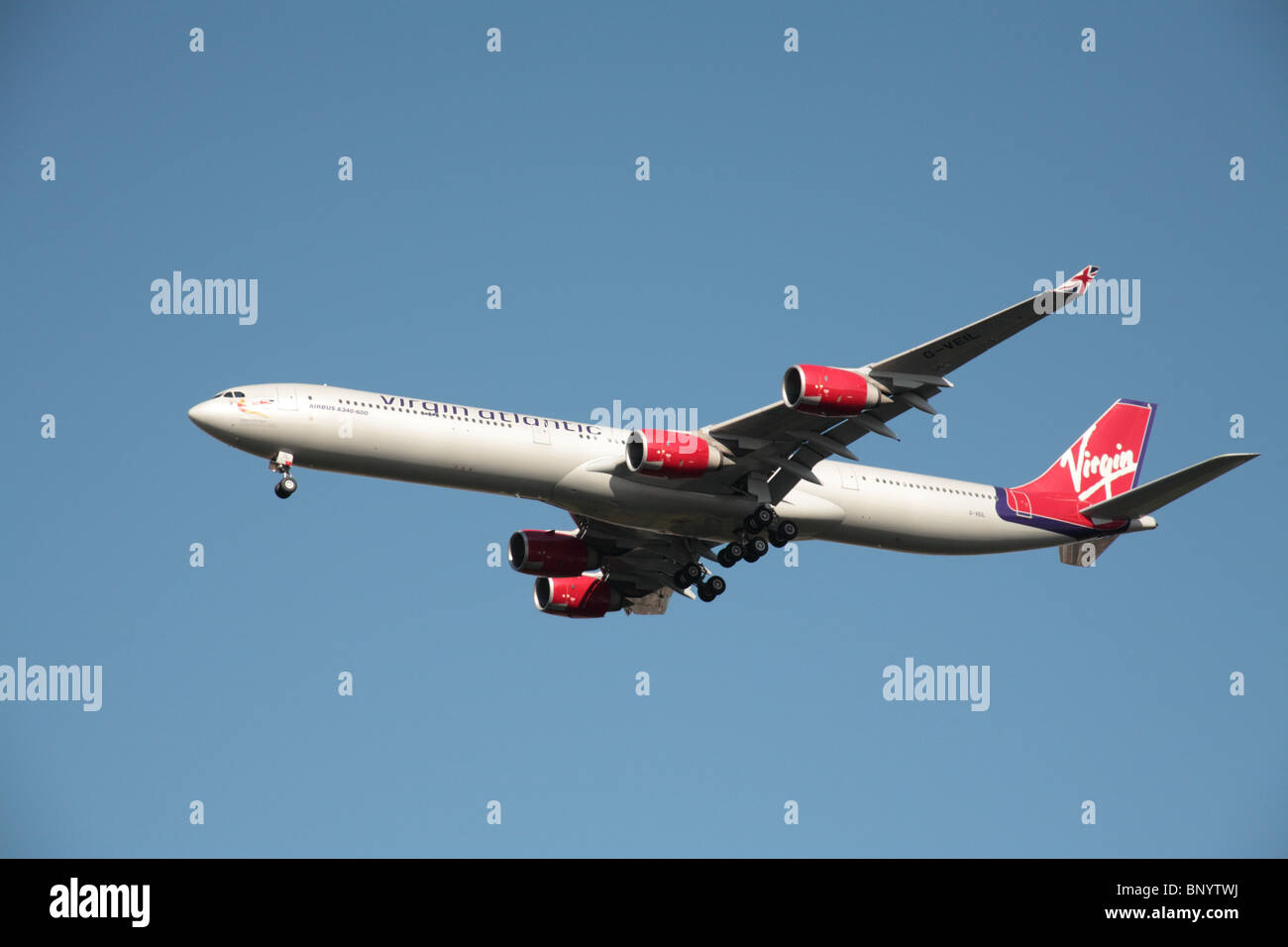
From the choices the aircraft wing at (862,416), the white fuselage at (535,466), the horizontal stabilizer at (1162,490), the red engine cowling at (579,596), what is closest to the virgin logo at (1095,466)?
the horizontal stabilizer at (1162,490)

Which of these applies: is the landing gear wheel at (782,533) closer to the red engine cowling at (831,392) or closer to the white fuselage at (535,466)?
the white fuselage at (535,466)

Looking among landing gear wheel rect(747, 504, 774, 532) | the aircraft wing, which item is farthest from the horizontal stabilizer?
landing gear wheel rect(747, 504, 774, 532)

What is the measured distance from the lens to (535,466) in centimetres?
4562

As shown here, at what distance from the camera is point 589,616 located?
56.3 m

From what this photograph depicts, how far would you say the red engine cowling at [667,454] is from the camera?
4544cm

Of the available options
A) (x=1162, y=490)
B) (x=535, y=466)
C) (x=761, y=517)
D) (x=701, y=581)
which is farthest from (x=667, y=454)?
(x=1162, y=490)

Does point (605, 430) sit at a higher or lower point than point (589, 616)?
higher

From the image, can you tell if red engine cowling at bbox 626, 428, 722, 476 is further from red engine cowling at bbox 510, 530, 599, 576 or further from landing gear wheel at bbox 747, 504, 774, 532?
red engine cowling at bbox 510, 530, 599, 576

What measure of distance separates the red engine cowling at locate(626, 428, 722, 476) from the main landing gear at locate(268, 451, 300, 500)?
32.8 feet

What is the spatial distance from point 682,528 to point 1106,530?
15732mm

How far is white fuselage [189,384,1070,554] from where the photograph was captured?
44000 mm

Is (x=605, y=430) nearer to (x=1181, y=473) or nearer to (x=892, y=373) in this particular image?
(x=892, y=373)

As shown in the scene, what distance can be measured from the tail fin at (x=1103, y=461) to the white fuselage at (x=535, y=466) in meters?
5.47
